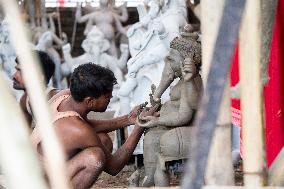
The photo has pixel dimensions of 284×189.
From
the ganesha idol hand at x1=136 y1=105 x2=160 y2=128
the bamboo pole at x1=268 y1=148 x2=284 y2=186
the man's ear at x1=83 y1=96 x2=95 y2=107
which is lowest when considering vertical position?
the ganesha idol hand at x1=136 y1=105 x2=160 y2=128

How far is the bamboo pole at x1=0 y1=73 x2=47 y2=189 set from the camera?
1307 mm

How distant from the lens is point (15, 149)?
132cm

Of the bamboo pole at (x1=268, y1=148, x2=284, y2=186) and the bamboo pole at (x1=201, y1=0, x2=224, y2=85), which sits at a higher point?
the bamboo pole at (x1=201, y1=0, x2=224, y2=85)

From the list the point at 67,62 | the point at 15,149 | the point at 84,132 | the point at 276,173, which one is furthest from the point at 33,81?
the point at 67,62

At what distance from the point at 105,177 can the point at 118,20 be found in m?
7.53

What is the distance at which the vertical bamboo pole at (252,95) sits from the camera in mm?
1968

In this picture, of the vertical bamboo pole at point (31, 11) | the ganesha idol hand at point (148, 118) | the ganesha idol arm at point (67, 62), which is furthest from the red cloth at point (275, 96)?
the vertical bamboo pole at point (31, 11)

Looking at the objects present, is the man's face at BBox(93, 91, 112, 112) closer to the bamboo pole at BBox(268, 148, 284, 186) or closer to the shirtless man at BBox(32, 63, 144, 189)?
the shirtless man at BBox(32, 63, 144, 189)

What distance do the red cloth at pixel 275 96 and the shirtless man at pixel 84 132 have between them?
91cm

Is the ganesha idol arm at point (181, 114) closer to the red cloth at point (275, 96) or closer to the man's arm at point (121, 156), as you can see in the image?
the man's arm at point (121, 156)

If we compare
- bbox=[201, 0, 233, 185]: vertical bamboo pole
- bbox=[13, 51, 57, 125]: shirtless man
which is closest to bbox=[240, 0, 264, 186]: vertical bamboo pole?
bbox=[201, 0, 233, 185]: vertical bamboo pole

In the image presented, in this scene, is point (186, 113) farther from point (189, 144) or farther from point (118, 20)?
point (118, 20)

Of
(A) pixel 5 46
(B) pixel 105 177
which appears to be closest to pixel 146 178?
(B) pixel 105 177

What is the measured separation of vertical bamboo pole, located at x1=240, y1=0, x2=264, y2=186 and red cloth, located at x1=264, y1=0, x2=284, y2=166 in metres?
0.76
